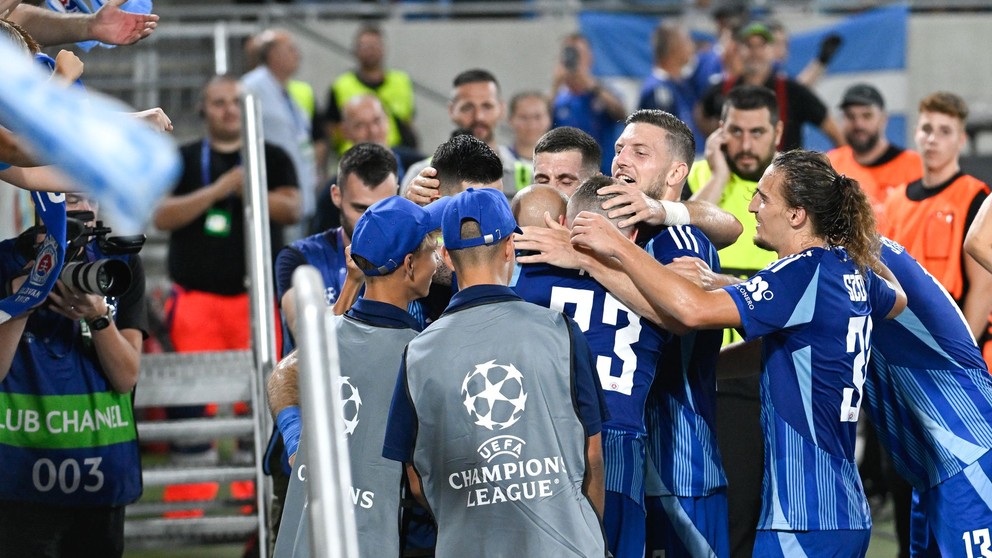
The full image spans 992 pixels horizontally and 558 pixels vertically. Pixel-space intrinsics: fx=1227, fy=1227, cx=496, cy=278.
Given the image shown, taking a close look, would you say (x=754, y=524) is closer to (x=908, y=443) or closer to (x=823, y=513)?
(x=908, y=443)

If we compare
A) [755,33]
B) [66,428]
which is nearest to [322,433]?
[66,428]

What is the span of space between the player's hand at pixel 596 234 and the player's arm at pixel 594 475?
0.72 meters

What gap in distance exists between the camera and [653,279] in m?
4.14

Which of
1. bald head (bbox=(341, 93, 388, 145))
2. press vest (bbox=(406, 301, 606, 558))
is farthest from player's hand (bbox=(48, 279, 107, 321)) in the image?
bald head (bbox=(341, 93, 388, 145))

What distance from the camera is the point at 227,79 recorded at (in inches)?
324

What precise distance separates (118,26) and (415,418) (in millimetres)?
1880

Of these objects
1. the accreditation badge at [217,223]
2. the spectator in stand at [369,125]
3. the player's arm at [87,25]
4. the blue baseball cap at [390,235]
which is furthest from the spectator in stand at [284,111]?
the blue baseball cap at [390,235]

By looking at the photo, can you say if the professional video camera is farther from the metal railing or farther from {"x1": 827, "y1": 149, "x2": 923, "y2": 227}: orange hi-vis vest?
{"x1": 827, "y1": 149, "x2": 923, "y2": 227}: orange hi-vis vest

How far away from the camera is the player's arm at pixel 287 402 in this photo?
405 cm

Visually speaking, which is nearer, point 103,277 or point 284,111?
point 103,277

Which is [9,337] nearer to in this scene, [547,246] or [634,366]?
[547,246]

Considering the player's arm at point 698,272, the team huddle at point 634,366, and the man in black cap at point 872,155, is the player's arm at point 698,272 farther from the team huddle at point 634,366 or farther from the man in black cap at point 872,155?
the man in black cap at point 872,155

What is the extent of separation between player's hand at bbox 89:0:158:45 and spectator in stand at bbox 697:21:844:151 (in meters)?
5.08

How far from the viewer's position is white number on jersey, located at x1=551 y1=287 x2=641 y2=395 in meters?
4.33
